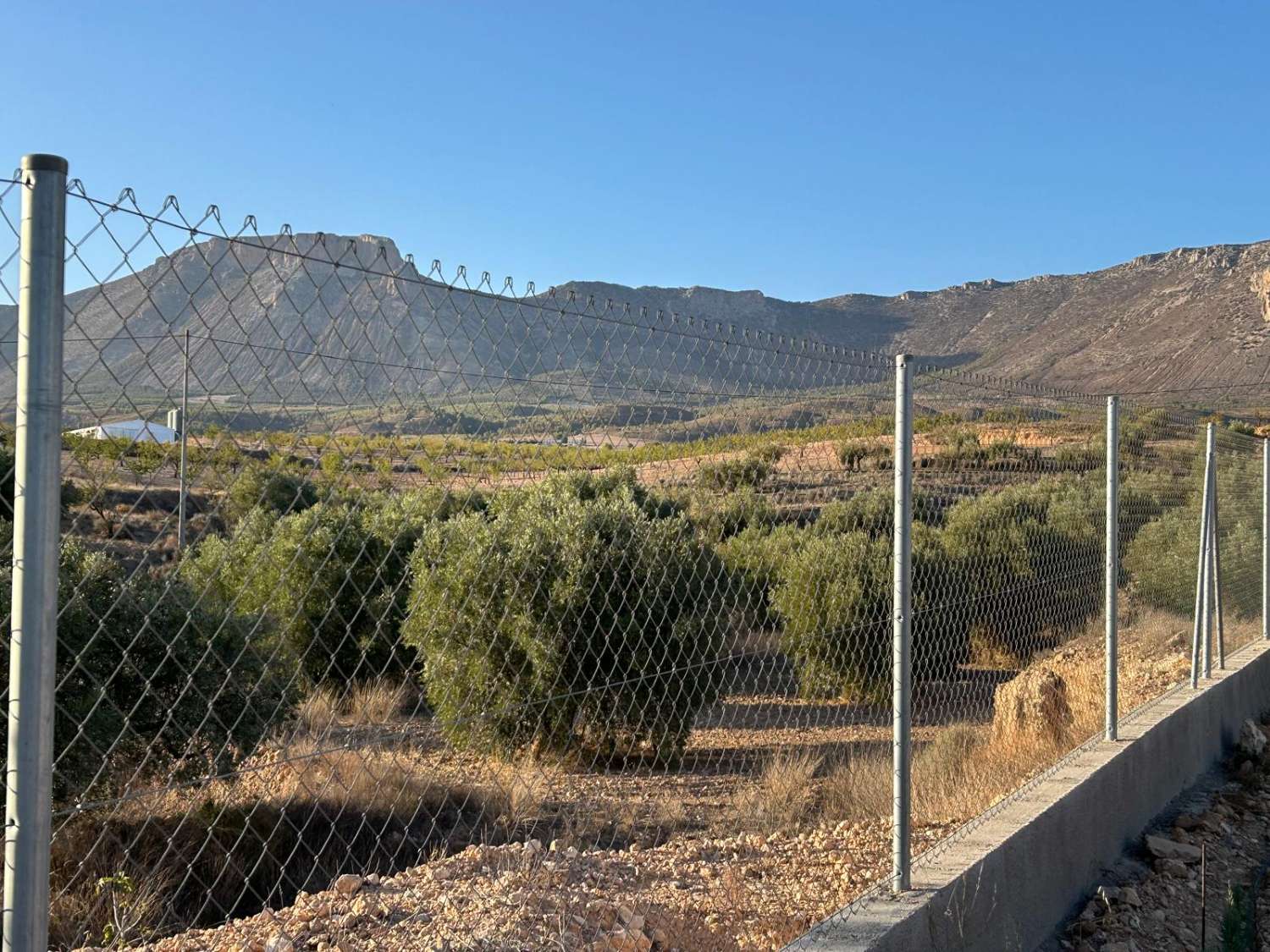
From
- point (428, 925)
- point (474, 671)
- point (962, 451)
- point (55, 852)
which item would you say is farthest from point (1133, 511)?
point (55, 852)

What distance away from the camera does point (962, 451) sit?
20.2 feet

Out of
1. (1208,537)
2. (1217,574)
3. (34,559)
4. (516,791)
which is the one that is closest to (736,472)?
(34,559)

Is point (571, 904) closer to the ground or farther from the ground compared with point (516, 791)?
farther from the ground

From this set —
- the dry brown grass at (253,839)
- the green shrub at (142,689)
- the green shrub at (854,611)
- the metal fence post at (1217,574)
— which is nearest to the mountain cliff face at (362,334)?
the green shrub at (854,611)

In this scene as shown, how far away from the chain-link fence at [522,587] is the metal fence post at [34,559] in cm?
2

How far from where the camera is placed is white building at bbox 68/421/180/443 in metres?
2.40

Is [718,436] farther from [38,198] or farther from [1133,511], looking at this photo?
[1133,511]

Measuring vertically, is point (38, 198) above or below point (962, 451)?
above

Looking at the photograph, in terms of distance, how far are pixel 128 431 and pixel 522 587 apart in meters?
6.25

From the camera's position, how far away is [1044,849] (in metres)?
5.11

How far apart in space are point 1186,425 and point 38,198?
811 cm

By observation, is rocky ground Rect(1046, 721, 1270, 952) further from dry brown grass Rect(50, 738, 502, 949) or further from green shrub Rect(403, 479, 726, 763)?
dry brown grass Rect(50, 738, 502, 949)

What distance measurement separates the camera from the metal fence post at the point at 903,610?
411 cm

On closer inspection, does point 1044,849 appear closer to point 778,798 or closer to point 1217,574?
point 778,798
